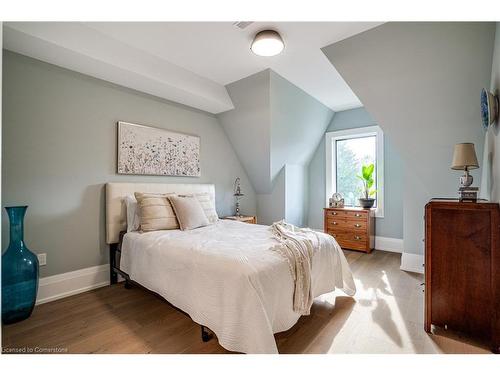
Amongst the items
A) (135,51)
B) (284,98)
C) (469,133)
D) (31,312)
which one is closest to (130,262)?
(31,312)

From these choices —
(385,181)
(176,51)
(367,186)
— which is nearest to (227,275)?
(176,51)

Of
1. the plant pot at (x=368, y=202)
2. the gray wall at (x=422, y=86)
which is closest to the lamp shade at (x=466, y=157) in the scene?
the gray wall at (x=422, y=86)

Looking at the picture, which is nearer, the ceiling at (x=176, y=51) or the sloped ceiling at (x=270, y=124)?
the ceiling at (x=176, y=51)

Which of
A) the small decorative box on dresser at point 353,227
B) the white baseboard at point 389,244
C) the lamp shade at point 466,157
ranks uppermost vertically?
the lamp shade at point 466,157

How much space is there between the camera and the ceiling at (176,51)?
6.96ft

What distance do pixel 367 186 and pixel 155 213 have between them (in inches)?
136

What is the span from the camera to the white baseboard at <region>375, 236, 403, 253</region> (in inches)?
157

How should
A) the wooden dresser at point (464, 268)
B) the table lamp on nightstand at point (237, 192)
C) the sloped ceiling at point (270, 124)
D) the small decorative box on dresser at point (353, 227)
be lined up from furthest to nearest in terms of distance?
the table lamp on nightstand at point (237, 192) → the small decorative box on dresser at point (353, 227) → the sloped ceiling at point (270, 124) → the wooden dresser at point (464, 268)

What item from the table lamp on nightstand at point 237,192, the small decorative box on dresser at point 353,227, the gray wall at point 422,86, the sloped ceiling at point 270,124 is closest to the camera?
the gray wall at point 422,86

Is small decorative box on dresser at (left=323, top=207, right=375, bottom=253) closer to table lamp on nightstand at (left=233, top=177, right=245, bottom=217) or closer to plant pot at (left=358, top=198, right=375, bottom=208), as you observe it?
plant pot at (left=358, top=198, right=375, bottom=208)

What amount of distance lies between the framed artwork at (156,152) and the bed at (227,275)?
408 millimetres

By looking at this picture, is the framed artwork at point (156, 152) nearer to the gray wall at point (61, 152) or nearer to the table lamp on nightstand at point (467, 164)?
the gray wall at point (61, 152)
